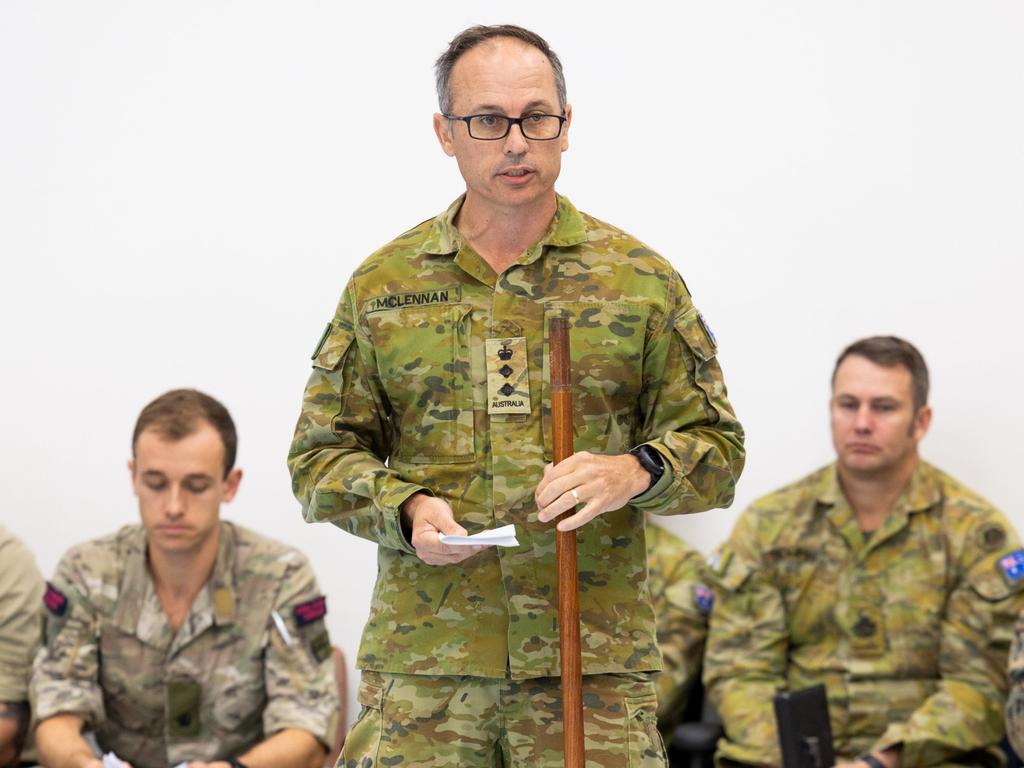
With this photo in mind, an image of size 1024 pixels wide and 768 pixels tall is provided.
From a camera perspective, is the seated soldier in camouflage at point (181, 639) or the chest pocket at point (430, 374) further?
the seated soldier in camouflage at point (181, 639)

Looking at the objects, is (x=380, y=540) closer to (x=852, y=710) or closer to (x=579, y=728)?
(x=579, y=728)

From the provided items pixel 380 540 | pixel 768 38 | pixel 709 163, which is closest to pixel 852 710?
pixel 709 163

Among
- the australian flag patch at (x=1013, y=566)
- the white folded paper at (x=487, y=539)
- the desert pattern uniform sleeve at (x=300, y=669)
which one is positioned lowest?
the desert pattern uniform sleeve at (x=300, y=669)

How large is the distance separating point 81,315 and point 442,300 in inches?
114

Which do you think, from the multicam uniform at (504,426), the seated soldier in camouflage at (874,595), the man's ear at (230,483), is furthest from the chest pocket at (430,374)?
the seated soldier in camouflage at (874,595)

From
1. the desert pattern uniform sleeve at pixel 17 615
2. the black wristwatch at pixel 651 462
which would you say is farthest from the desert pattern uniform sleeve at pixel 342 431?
the desert pattern uniform sleeve at pixel 17 615

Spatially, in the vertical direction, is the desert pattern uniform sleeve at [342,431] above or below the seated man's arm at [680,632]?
above

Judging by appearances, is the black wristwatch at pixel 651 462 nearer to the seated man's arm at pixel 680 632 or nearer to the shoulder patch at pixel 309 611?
the shoulder patch at pixel 309 611

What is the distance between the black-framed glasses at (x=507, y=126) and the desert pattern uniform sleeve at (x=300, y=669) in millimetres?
1742

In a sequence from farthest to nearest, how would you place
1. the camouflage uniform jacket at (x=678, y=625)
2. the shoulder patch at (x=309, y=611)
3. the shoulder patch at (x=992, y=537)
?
the camouflage uniform jacket at (x=678, y=625) < the shoulder patch at (x=992, y=537) < the shoulder patch at (x=309, y=611)

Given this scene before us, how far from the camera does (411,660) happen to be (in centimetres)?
218

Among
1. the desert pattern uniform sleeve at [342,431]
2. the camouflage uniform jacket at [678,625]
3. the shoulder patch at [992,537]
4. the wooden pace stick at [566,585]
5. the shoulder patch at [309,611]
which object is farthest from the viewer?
the camouflage uniform jacket at [678,625]

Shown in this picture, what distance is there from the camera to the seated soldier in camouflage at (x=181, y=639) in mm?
3590

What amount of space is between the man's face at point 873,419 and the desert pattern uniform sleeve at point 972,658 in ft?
0.86
